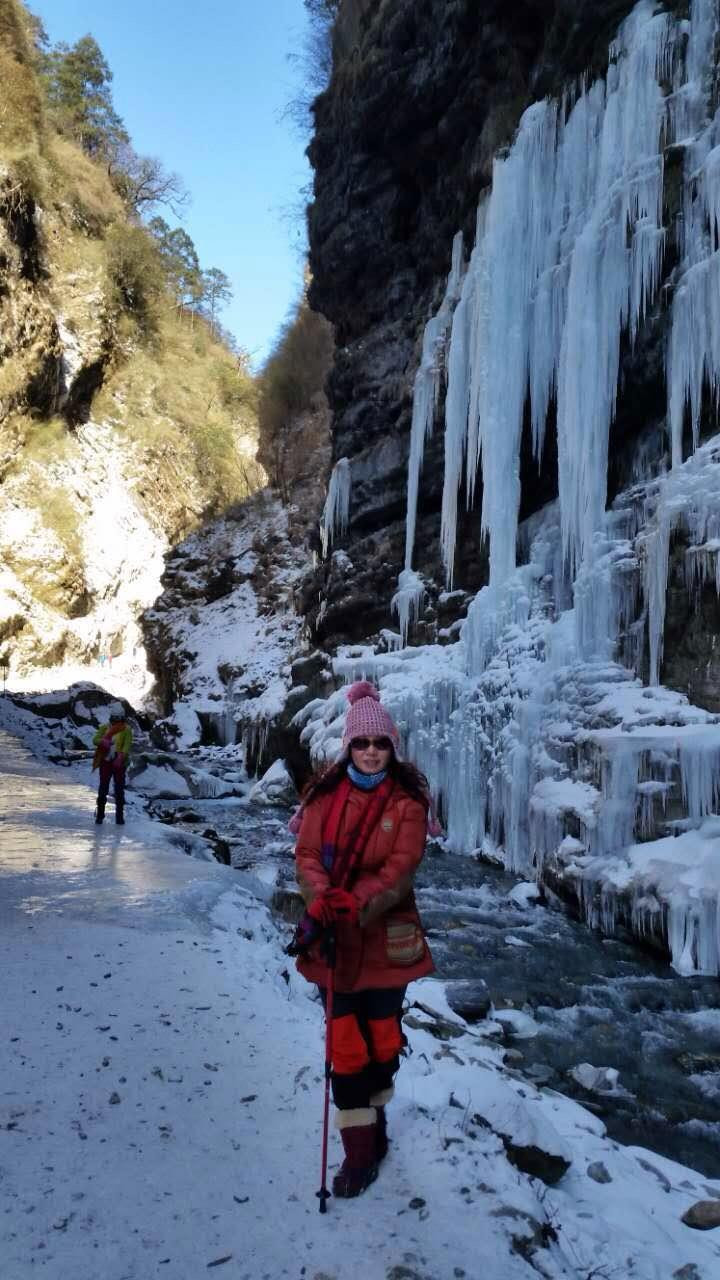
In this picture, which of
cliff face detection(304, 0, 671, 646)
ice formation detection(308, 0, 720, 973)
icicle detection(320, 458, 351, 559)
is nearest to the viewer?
ice formation detection(308, 0, 720, 973)

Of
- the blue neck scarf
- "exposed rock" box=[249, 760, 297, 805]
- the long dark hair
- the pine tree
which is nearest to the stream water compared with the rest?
the long dark hair

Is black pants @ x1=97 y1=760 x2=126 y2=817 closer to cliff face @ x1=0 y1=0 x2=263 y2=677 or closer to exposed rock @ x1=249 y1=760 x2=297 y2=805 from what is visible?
exposed rock @ x1=249 y1=760 x2=297 y2=805

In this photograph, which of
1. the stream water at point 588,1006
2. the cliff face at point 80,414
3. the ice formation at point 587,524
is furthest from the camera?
the cliff face at point 80,414

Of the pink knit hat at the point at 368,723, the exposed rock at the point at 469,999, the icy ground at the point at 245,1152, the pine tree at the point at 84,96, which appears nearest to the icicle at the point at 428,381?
the exposed rock at the point at 469,999

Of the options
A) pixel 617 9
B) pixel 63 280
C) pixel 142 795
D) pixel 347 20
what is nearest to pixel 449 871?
pixel 142 795

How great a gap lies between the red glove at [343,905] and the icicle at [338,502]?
14.9 m

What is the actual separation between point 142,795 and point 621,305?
10.9 metres

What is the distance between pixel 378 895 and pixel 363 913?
A: 0.07 meters

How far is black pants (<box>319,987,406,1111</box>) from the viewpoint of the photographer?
2.10 meters

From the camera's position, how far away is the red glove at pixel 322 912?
2010 mm

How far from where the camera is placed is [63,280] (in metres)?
28.6

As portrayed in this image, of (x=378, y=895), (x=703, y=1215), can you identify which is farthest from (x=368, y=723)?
(x=703, y=1215)

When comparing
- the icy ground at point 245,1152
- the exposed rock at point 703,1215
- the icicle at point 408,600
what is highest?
the icicle at point 408,600

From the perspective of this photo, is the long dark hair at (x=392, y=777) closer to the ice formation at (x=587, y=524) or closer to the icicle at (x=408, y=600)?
the ice formation at (x=587, y=524)
